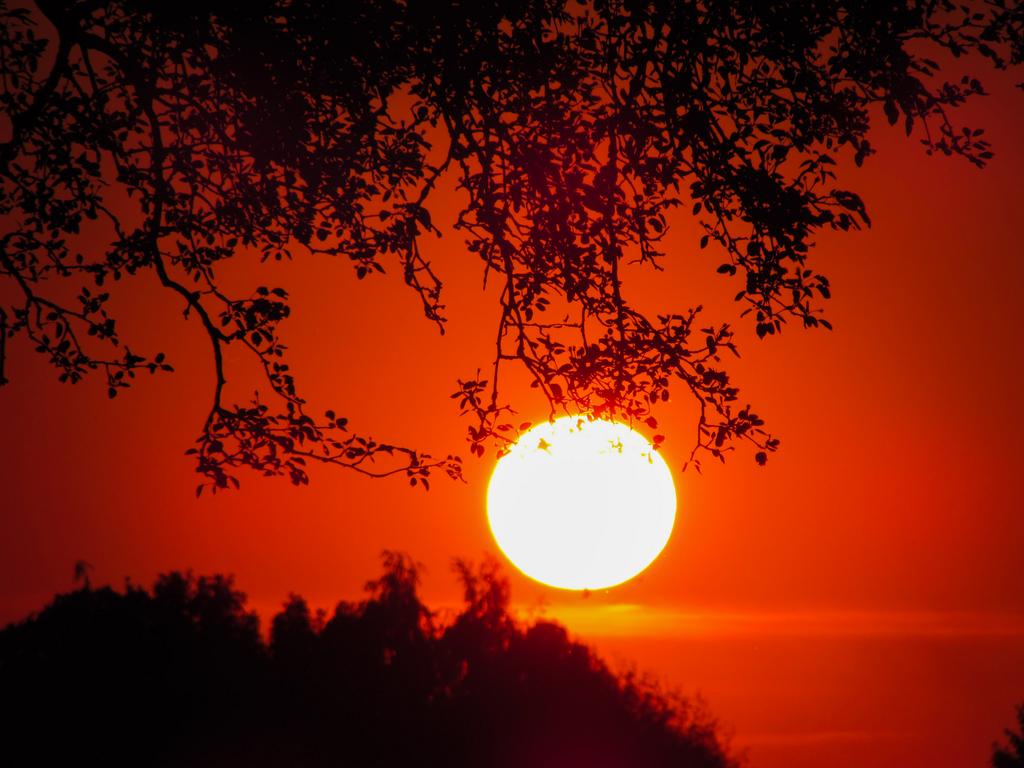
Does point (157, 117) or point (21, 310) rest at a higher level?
point (157, 117)

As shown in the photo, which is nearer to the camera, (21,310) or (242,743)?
(21,310)

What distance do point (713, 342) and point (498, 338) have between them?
74.0 inches

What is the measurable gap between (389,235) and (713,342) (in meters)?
3.20

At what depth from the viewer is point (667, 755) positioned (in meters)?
58.8

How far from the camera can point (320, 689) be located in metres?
54.3

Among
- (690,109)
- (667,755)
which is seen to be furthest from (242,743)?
(690,109)

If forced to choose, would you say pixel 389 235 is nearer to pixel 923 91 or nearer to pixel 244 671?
pixel 923 91

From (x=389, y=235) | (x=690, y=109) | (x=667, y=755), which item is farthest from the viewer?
(x=667, y=755)

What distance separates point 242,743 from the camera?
50656 mm

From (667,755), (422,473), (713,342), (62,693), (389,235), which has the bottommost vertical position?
(667,755)

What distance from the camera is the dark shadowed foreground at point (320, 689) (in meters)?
50.8

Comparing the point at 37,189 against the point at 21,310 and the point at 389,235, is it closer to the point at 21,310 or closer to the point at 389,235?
the point at 21,310

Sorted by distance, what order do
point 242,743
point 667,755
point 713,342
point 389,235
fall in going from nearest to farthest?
point 713,342 → point 389,235 → point 242,743 → point 667,755

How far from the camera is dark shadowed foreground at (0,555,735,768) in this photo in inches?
1998
